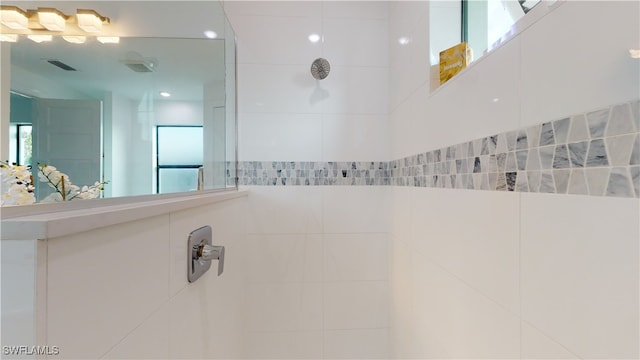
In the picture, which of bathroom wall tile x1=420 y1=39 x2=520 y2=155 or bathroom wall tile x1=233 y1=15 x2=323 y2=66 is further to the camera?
bathroom wall tile x1=233 y1=15 x2=323 y2=66

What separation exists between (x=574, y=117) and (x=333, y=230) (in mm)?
1260

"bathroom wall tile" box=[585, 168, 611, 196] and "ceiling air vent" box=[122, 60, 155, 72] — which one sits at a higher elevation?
"ceiling air vent" box=[122, 60, 155, 72]

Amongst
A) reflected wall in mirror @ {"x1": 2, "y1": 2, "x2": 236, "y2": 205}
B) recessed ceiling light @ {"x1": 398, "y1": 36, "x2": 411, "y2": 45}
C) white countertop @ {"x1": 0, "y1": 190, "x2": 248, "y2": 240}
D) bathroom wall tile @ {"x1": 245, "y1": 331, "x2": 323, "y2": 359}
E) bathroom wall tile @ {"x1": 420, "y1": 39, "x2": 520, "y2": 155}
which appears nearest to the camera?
white countertop @ {"x1": 0, "y1": 190, "x2": 248, "y2": 240}

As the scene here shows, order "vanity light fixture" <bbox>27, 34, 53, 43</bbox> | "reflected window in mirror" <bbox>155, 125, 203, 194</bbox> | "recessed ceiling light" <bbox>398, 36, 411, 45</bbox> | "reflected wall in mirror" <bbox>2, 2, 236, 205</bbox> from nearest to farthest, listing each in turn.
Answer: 1. "vanity light fixture" <bbox>27, 34, 53, 43</bbox>
2. "reflected wall in mirror" <bbox>2, 2, 236, 205</bbox>
3. "reflected window in mirror" <bbox>155, 125, 203, 194</bbox>
4. "recessed ceiling light" <bbox>398, 36, 411, 45</bbox>

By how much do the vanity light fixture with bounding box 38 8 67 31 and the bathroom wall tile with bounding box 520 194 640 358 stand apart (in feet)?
4.92

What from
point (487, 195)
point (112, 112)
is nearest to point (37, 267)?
point (487, 195)

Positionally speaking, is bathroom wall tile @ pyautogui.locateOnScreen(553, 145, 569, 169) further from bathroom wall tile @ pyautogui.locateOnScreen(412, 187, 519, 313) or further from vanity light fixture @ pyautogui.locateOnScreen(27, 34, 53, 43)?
vanity light fixture @ pyautogui.locateOnScreen(27, 34, 53, 43)

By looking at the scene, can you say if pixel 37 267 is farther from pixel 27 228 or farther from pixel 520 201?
pixel 520 201

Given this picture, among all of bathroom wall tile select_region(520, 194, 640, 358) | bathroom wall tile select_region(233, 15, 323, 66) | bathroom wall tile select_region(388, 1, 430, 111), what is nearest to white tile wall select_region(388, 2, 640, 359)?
bathroom wall tile select_region(520, 194, 640, 358)

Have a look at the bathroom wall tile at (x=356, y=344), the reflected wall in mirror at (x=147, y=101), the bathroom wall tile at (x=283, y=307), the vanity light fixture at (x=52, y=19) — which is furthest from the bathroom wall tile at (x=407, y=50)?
the vanity light fixture at (x=52, y=19)

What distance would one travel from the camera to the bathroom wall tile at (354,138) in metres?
1.60

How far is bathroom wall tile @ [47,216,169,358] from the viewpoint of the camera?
1.07 feet

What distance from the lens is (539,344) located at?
1.77ft

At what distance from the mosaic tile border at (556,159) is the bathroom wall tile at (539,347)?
272 millimetres
